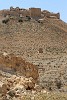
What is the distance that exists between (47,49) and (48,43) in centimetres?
612

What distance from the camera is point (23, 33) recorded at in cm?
7119

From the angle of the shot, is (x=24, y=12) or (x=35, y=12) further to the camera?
(x=24, y=12)

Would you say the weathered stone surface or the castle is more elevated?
the weathered stone surface

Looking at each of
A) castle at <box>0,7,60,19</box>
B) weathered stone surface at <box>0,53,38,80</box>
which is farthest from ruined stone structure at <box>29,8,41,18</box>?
weathered stone surface at <box>0,53,38,80</box>

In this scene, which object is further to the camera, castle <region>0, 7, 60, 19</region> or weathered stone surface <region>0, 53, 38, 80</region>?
castle <region>0, 7, 60, 19</region>

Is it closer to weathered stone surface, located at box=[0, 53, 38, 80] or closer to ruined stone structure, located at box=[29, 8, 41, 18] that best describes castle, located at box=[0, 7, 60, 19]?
ruined stone structure, located at box=[29, 8, 41, 18]

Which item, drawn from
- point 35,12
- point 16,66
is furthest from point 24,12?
point 16,66

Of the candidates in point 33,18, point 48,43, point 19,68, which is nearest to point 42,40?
point 48,43

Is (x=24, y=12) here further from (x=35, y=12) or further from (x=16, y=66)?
(x=16, y=66)

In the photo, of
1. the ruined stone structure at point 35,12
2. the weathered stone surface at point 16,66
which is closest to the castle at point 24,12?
the ruined stone structure at point 35,12

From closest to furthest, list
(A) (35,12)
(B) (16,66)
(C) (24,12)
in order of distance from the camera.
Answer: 1. (B) (16,66)
2. (A) (35,12)
3. (C) (24,12)

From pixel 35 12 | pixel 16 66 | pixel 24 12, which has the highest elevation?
pixel 16 66

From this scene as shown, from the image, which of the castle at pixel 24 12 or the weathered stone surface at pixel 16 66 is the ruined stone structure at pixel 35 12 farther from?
the weathered stone surface at pixel 16 66

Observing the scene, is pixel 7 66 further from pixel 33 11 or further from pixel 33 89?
pixel 33 11
